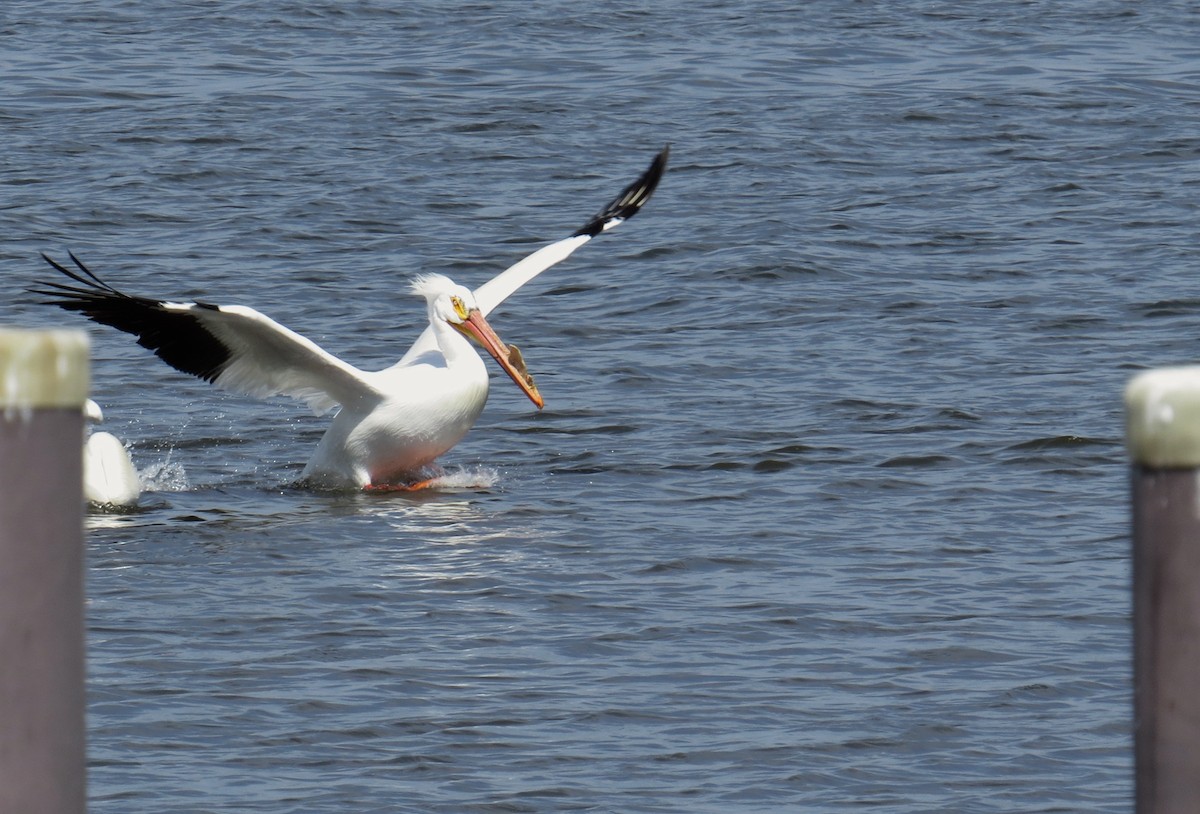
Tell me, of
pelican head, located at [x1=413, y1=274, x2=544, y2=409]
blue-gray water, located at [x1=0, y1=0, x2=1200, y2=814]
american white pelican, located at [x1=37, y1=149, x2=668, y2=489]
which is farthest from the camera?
pelican head, located at [x1=413, y1=274, x2=544, y2=409]

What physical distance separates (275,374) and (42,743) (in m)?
5.96

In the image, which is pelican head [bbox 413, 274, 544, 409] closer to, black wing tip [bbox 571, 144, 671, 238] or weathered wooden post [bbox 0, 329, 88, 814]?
black wing tip [bbox 571, 144, 671, 238]

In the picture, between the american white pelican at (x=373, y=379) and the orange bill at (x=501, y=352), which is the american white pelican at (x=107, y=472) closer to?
the american white pelican at (x=373, y=379)

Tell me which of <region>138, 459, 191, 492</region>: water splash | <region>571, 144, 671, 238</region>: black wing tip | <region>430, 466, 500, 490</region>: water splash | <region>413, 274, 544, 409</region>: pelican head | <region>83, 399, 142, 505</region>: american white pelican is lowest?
<region>430, 466, 500, 490</region>: water splash

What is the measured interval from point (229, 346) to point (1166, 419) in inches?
240

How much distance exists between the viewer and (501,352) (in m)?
8.31

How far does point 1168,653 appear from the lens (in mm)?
2121

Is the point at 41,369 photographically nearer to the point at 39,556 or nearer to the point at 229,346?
the point at 39,556

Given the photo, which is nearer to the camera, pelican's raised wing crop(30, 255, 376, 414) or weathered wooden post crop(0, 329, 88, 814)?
weathered wooden post crop(0, 329, 88, 814)

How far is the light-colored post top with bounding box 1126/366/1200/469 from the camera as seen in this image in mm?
2070

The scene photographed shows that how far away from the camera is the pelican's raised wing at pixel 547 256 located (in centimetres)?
859

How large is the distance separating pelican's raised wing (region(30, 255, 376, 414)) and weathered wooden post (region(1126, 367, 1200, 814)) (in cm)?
542

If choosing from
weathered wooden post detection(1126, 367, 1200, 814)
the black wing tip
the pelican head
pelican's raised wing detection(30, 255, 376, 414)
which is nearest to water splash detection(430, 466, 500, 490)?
the pelican head

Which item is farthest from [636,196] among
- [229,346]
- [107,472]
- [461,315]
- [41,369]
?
[41,369]
